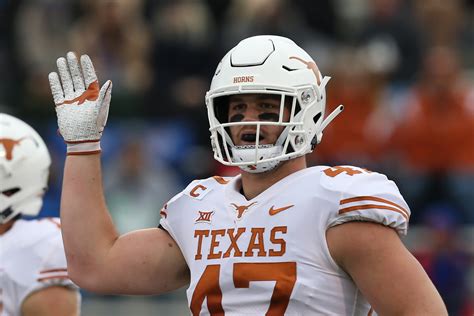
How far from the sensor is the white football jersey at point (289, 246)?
356 centimetres

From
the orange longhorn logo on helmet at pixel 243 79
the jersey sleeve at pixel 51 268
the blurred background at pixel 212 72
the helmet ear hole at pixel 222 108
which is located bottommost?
the blurred background at pixel 212 72

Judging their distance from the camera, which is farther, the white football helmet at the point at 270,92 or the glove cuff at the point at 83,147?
the glove cuff at the point at 83,147

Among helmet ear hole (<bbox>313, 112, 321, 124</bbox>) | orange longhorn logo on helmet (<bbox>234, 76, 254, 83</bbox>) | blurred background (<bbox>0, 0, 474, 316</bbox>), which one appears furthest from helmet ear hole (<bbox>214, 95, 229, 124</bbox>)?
blurred background (<bbox>0, 0, 474, 316</bbox>)

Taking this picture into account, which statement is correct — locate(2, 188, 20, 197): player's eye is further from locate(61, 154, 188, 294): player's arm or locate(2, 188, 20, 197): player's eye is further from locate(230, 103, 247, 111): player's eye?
locate(230, 103, 247, 111): player's eye

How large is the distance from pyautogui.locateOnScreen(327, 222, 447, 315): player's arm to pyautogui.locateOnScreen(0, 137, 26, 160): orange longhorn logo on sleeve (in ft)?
5.40

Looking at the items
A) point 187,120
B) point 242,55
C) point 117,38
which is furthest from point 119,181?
point 242,55

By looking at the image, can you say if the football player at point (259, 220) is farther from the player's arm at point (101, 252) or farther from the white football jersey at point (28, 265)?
the white football jersey at point (28, 265)

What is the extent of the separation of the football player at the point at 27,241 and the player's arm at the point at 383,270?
1.33m

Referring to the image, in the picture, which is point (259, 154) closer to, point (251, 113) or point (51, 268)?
point (251, 113)

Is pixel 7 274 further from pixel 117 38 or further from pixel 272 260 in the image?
pixel 117 38

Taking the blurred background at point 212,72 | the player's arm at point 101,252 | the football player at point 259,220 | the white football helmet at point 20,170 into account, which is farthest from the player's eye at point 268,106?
the blurred background at point 212,72

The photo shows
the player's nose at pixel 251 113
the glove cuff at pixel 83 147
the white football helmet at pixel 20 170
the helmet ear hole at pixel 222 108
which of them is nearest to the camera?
the player's nose at pixel 251 113

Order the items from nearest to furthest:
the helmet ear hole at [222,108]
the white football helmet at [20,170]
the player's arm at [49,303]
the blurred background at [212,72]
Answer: the helmet ear hole at [222,108] < the player's arm at [49,303] < the white football helmet at [20,170] < the blurred background at [212,72]

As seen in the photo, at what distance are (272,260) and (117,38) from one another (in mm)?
6093
